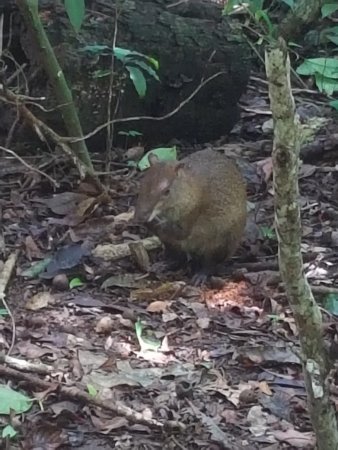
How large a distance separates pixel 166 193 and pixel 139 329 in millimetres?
958

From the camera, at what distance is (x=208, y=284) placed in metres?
5.69

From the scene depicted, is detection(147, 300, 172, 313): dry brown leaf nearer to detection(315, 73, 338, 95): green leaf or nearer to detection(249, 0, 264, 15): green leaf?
detection(249, 0, 264, 15): green leaf

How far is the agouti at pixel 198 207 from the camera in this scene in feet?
18.4

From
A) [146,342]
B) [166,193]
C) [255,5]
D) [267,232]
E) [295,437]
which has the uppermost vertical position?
[255,5]

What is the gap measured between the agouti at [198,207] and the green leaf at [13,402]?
165cm

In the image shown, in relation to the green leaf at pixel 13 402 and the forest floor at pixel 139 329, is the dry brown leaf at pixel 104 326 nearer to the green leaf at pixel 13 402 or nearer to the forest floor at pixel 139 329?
the forest floor at pixel 139 329

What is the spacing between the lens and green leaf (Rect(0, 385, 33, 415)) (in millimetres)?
4027

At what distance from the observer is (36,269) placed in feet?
18.1

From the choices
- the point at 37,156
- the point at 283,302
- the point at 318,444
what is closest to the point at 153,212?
the point at 283,302

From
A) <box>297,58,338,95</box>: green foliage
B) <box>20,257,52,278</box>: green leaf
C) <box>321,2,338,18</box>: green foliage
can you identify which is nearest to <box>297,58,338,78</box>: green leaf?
<box>297,58,338,95</box>: green foliage

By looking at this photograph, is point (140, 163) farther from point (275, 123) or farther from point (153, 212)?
point (275, 123)

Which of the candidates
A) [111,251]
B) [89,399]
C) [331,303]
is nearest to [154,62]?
[111,251]

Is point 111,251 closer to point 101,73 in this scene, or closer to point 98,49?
point 98,49

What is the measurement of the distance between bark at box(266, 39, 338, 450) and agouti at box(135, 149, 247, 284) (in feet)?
7.51
